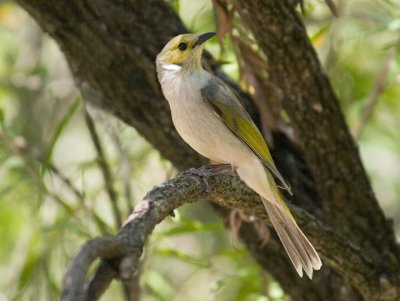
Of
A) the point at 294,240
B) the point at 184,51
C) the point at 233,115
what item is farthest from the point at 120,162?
the point at 294,240

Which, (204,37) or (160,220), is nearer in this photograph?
(160,220)

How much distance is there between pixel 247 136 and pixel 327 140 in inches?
15.2

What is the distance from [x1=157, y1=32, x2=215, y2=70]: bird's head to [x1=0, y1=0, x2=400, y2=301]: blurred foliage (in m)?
0.33

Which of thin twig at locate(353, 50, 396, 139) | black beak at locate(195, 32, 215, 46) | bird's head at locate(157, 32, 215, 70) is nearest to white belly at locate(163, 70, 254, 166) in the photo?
bird's head at locate(157, 32, 215, 70)

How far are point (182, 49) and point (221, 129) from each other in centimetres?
47

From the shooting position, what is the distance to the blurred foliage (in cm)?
450

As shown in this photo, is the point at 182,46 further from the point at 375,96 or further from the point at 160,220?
the point at 160,220

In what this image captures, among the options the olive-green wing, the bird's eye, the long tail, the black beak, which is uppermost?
the bird's eye

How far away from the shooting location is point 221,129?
12.3ft

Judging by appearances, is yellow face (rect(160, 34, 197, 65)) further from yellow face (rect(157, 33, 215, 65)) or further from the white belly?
the white belly

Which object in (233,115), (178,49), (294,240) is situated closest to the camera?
(294,240)

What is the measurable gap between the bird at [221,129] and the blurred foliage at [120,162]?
0.45 metres

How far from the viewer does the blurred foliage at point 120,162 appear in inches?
177

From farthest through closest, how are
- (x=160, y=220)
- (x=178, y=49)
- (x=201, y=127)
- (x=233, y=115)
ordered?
1. (x=178, y=49)
2. (x=233, y=115)
3. (x=201, y=127)
4. (x=160, y=220)
